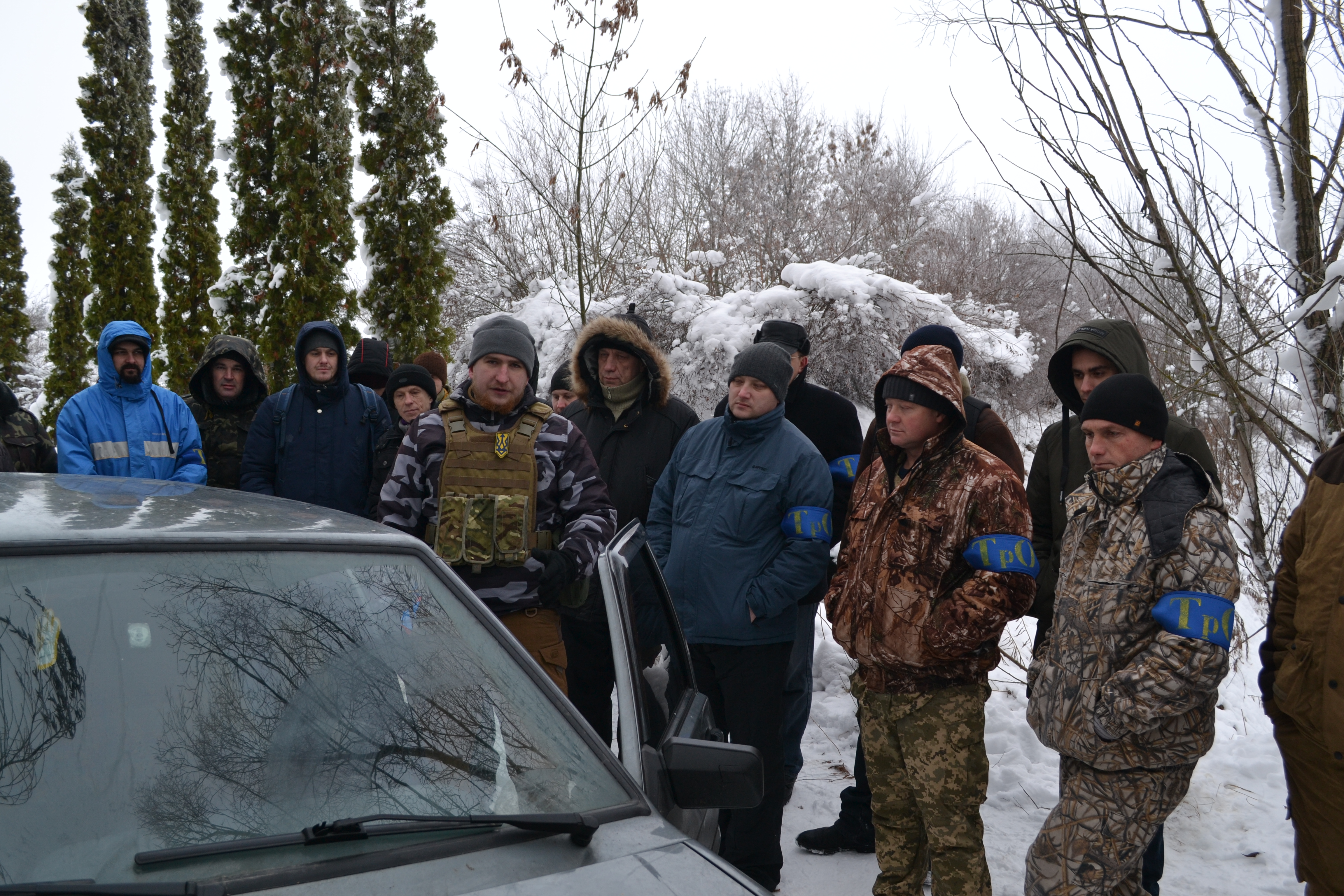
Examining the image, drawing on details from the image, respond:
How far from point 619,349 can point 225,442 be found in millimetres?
2581

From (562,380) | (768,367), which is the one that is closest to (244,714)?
(768,367)

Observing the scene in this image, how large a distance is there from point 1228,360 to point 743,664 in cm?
210

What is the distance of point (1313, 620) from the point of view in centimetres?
264

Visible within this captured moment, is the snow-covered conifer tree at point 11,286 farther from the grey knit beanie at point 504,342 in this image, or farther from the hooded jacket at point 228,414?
the grey knit beanie at point 504,342

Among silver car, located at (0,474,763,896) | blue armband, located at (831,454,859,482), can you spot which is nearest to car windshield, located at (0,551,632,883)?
silver car, located at (0,474,763,896)

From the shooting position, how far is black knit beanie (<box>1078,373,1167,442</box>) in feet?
9.04

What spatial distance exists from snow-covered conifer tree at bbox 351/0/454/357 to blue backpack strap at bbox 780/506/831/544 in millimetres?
10629

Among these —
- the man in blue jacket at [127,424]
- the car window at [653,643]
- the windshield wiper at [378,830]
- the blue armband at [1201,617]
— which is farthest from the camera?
the man in blue jacket at [127,424]

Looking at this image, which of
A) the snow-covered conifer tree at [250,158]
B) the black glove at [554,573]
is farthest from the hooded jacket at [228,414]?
the snow-covered conifer tree at [250,158]

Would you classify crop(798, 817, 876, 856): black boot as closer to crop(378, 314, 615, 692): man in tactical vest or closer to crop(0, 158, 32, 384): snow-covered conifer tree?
crop(378, 314, 615, 692): man in tactical vest

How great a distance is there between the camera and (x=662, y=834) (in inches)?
67.4

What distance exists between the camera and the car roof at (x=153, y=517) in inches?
68.6

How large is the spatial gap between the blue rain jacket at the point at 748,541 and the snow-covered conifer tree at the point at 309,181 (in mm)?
10171

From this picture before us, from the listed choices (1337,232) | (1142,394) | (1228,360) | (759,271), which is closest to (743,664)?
(1142,394)
